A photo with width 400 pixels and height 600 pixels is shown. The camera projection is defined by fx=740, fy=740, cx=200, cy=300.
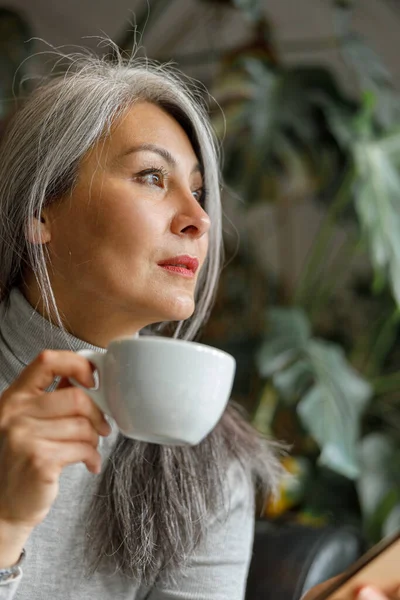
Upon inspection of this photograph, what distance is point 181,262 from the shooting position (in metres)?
0.79

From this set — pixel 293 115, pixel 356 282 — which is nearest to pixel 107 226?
pixel 293 115

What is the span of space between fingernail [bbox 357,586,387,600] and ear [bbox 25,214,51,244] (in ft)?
1.74

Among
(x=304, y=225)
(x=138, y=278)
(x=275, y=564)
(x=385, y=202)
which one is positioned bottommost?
(x=304, y=225)

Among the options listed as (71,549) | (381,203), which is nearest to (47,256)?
(71,549)

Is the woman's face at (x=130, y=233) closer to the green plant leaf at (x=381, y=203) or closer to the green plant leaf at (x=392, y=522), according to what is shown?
the green plant leaf at (x=381, y=203)

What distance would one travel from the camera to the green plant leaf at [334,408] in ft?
4.50

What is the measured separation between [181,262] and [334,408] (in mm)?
780

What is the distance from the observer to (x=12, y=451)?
0.53m

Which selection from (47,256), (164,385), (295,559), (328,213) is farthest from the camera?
(328,213)

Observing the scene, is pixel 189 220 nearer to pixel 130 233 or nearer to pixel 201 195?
pixel 130 233

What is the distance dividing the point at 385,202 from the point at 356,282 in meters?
0.91

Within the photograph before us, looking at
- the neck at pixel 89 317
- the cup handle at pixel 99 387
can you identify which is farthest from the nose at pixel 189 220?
the cup handle at pixel 99 387

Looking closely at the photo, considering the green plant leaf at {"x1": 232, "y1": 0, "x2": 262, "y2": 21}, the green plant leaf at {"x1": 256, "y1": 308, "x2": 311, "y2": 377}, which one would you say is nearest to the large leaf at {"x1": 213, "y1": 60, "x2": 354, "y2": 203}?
the green plant leaf at {"x1": 232, "y1": 0, "x2": 262, "y2": 21}

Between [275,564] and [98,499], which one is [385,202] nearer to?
[275,564]
